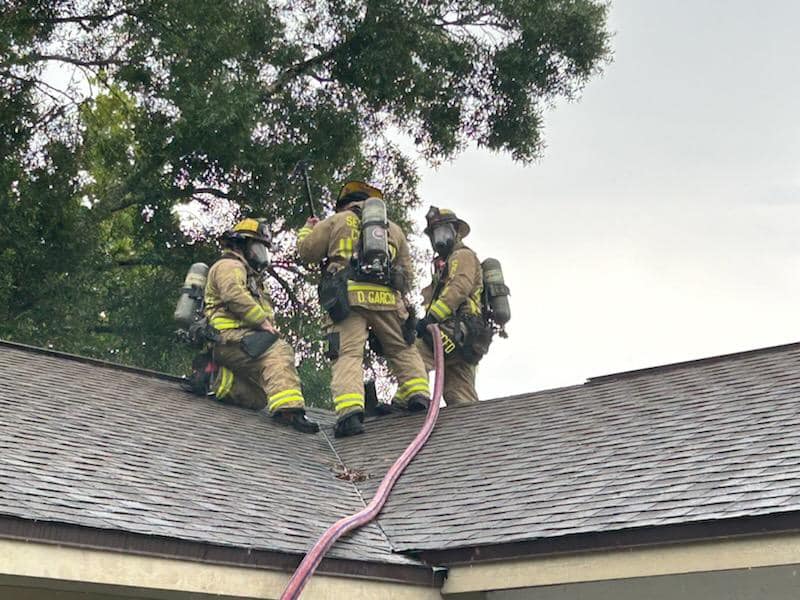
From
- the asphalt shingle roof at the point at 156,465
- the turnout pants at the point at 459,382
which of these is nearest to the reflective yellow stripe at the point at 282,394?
the asphalt shingle roof at the point at 156,465

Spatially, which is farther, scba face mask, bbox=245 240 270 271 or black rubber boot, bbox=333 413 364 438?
scba face mask, bbox=245 240 270 271

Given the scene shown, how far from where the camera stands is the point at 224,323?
870 cm

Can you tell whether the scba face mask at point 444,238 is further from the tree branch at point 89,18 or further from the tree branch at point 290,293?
the tree branch at point 290,293

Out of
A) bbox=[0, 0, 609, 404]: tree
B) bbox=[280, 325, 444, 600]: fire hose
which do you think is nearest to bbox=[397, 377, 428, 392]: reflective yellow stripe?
bbox=[280, 325, 444, 600]: fire hose

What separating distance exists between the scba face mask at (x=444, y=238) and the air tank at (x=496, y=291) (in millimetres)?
403

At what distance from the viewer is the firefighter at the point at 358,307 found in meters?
8.54

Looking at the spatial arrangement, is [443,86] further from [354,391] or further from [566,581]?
[566,581]

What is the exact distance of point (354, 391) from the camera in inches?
335

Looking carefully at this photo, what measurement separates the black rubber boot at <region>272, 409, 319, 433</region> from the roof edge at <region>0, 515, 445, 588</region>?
3.00 meters

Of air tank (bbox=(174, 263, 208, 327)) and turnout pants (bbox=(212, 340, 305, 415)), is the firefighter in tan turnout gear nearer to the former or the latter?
turnout pants (bbox=(212, 340, 305, 415))

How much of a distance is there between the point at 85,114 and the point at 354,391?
8.70 metres

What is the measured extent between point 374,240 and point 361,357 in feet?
3.09

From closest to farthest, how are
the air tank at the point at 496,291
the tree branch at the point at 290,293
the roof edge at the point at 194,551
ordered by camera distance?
the roof edge at the point at 194,551
the air tank at the point at 496,291
the tree branch at the point at 290,293

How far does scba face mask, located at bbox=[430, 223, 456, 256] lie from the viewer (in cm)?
970
